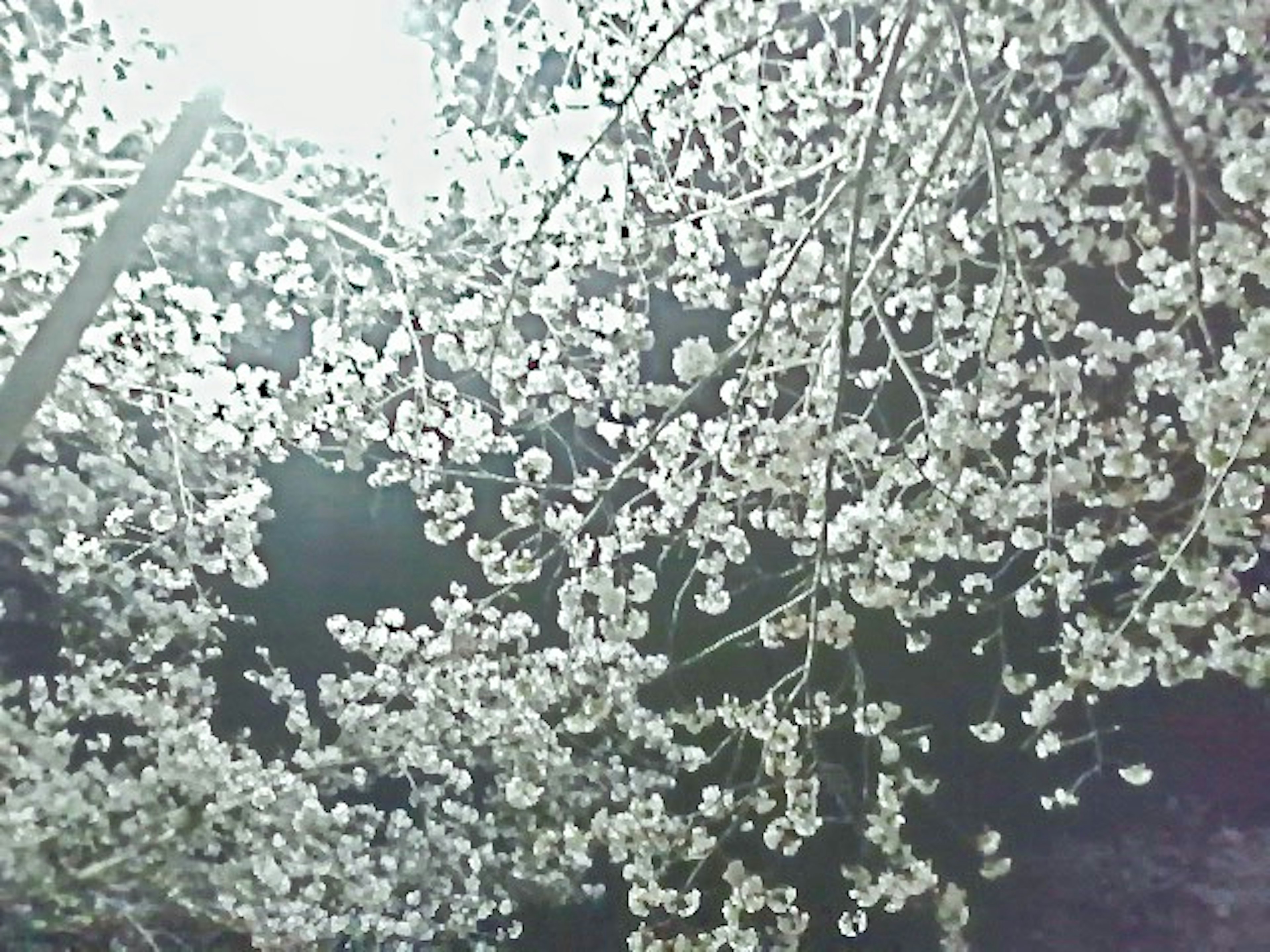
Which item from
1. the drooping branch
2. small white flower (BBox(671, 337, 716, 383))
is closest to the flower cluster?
small white flower (BBox(671, 337, 716, 383))

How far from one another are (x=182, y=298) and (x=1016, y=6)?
7.74ft

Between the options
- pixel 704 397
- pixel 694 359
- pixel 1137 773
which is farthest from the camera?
pixel 1137 773

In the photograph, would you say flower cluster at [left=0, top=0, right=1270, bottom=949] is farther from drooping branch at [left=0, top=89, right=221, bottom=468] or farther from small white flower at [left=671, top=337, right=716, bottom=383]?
drooping branch at [left=0, top=89, right=221, bottom=468]

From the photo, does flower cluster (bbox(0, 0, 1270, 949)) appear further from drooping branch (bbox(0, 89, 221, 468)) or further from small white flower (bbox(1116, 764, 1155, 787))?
drooping branch (bbox(0, 89, 221, 468))

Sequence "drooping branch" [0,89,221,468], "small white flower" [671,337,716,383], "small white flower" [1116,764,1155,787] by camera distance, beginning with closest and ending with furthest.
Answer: "drooping branch" [0,89,221,468] < "small white flower" [671,337,716,383] < "small white flower" [1116,764,1155,787]

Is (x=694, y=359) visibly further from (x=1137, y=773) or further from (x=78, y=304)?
(x=1137, y=773)

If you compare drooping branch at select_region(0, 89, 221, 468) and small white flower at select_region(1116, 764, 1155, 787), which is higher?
small white flower at select_region(1116, 764, 1155, 787)

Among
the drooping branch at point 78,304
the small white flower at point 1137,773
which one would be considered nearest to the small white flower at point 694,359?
the drooping branch at point 78,304

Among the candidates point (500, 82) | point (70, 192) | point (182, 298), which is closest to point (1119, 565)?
point (500, 82)

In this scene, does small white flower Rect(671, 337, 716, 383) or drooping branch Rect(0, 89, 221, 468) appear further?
small white flower Rect(671, 337, 716, 383)

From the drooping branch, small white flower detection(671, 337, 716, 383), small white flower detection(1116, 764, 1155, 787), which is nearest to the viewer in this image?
the drooping branch

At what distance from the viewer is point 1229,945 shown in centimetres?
510

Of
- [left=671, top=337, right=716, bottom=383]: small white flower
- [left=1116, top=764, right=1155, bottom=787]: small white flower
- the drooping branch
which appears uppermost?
[left=1116, top=764, right=1155, bottom=787]: small white flower

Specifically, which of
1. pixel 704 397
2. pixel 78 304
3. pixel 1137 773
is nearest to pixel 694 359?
pixel 704 397
